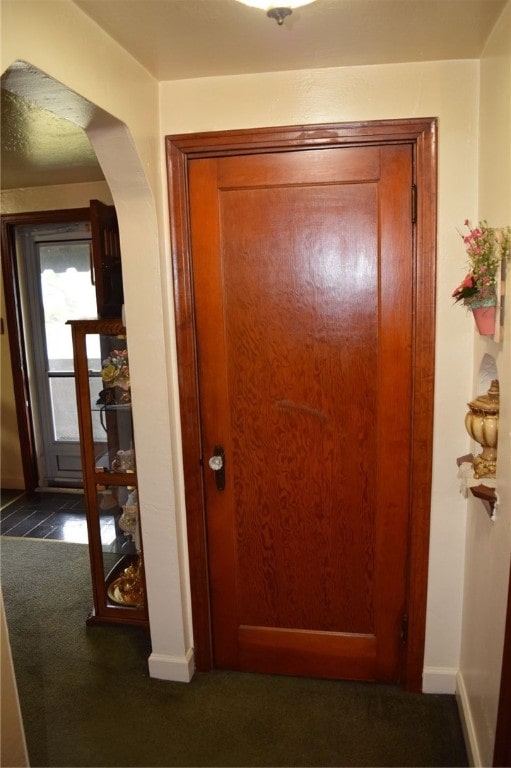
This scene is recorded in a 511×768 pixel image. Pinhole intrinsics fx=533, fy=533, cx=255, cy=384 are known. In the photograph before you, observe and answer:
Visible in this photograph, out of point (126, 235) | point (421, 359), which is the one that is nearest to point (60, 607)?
point (126, 235)

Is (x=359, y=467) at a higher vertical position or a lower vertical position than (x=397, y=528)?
higher

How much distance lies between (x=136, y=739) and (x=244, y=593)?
2.02ft

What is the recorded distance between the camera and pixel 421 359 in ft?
6.05

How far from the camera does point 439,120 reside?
1744 millimetres

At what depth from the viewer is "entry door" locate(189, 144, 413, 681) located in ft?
6.05

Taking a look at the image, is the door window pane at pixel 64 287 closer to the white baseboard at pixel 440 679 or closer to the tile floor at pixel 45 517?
the tile floor at pixel 45 517

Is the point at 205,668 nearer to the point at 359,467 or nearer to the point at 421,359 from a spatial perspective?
the point at 359,467

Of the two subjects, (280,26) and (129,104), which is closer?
(280,26)

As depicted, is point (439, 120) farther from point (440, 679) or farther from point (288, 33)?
point (440, 679)

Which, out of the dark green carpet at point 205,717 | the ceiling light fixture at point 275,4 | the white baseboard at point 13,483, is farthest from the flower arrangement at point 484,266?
the white baseboard at point 13,483

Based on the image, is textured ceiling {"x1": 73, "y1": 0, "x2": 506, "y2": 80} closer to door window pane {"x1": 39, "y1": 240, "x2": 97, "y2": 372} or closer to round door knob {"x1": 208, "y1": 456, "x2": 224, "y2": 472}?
round door knob {"x1": 208, "y1": 456, "x2": 224, "y2": 472}

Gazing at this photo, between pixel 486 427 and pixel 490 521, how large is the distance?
29 cm

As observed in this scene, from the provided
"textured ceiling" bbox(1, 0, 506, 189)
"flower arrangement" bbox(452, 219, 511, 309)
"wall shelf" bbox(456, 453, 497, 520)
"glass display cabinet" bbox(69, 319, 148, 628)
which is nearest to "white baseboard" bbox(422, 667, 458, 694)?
"wall shelf" bbox(456, 453, 497, 520)

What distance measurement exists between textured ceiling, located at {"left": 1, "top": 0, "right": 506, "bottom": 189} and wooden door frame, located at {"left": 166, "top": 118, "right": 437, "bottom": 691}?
7.7 inches
